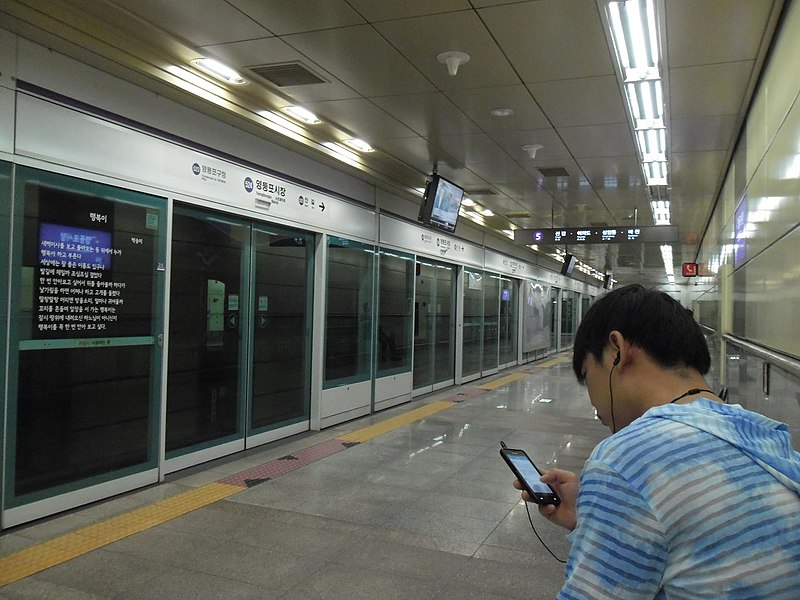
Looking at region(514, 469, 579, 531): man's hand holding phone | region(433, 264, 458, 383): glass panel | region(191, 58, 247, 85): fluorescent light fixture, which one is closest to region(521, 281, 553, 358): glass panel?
region(433, 264, 458, 383): glass panel

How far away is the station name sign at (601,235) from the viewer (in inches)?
363

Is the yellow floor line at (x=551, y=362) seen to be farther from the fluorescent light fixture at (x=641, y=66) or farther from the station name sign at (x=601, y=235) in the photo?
the fluorescent light fixture at (x=641, y=66)

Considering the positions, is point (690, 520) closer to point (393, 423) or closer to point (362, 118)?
point (362, 118)

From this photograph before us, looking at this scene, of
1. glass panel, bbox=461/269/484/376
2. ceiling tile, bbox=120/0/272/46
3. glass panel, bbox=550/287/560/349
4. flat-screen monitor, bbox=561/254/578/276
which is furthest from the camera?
glass panel, bbox=550/287/560/349

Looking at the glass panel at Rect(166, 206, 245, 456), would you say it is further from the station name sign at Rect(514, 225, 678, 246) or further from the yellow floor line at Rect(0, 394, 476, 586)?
the station name sign at Rect(514, 225, 678, 246)

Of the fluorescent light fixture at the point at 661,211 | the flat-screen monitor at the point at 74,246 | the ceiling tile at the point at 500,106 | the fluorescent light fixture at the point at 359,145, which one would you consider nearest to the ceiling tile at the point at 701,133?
the ceiling tile at the point at 500,106

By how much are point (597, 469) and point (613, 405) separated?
0.26 m

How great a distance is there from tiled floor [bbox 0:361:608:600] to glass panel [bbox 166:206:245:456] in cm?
40

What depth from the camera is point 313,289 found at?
6895 mm

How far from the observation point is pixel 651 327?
3.33 ft

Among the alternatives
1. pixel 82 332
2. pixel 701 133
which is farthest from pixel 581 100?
pixel 82 332

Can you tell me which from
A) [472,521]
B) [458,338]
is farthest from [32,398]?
[458,338]

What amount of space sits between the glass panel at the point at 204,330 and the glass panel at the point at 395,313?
2.96m

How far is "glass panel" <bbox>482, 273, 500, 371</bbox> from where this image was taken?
Answer: 515 inches
